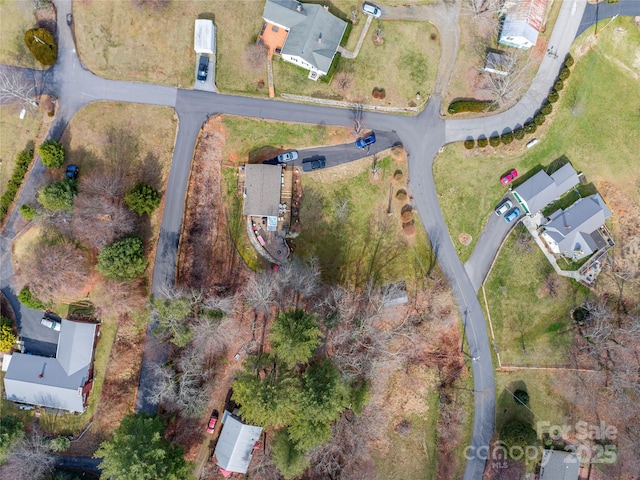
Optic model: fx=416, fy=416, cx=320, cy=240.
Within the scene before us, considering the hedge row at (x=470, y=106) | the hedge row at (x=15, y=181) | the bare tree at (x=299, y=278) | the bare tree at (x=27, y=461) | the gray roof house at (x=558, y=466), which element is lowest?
the bare tree at (x=27, y=461)

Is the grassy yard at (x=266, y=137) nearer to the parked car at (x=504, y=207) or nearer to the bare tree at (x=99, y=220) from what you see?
the bare tree at (x=99, y=220)

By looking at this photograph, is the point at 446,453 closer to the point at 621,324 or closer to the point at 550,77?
the point at 621,324

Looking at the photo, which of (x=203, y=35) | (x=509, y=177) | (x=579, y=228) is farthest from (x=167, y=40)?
(x=579, y=228)

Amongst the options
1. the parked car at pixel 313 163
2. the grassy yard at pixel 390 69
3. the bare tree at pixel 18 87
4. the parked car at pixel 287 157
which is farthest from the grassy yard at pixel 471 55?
the bare tree at pixel 18 87

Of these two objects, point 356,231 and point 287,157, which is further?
point 356,231

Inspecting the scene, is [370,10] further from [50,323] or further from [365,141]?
[50,323]

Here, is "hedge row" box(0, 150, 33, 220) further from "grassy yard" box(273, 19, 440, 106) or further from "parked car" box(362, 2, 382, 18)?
"parked car" box(362, 2, 382, 18)

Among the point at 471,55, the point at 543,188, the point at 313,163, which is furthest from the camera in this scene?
the point at 471,55

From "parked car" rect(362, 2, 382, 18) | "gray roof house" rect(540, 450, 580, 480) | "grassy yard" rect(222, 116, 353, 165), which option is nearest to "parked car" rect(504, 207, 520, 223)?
"grassy yard" rect(222, 116, 353, 165)
